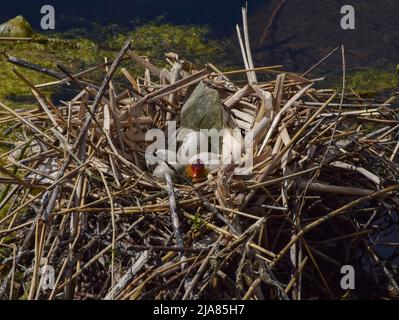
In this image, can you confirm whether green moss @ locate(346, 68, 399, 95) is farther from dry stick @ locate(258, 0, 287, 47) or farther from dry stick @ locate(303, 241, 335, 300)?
dry stick @ locate(303, 241, 335, 300)

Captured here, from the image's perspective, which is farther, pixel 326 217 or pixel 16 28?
pixel 16 28

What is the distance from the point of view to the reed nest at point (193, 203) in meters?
→ 3.54

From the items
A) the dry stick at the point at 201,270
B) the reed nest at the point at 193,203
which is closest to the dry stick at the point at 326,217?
the reed nest at the point at 193,203

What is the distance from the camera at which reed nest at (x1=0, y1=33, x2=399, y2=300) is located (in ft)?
11.6

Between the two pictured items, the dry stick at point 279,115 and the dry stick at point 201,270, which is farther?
the dry stick at point 279,115

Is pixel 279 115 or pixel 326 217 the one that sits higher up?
→ pixel 279 115

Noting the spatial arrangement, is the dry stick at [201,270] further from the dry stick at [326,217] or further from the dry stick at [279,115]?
the dry stick at [279,115]

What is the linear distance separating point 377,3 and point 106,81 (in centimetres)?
537

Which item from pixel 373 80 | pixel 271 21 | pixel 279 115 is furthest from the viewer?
pixel 271 21

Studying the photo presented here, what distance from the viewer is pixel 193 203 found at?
12.0ft

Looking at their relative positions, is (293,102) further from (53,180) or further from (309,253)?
(53,180)

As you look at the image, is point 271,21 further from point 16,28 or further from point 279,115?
point 279,115

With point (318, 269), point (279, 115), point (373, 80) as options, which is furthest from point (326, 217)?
point (373, 80)
